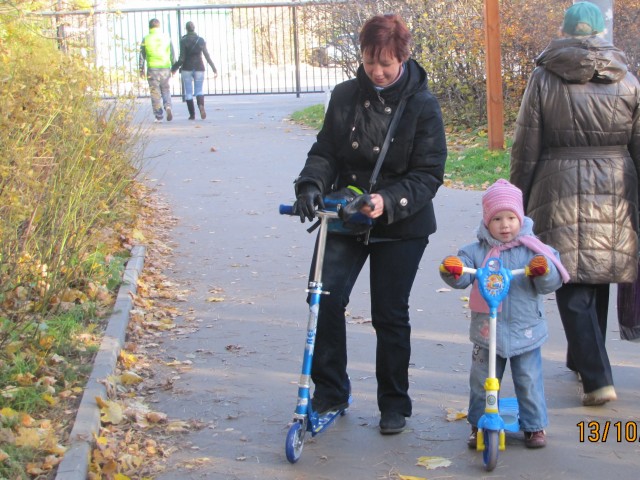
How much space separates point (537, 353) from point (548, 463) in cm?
51

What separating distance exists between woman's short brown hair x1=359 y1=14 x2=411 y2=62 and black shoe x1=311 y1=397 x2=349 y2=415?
1.72m

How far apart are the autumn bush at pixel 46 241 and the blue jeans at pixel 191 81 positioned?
34.4 ft

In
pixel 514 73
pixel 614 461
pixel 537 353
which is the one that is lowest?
pixel 614 461

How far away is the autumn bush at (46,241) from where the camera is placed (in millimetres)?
5074

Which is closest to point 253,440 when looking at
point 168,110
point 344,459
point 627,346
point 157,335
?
point 344,459

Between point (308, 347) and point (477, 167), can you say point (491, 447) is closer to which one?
point (308, 347)

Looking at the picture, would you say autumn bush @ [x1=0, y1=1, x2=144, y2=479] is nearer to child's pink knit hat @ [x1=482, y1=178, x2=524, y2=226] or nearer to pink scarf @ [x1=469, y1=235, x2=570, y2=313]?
pink scarf @ [x1=469, y1=235, x2=570, y2=313]

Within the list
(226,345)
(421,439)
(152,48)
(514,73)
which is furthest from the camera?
(152,48)

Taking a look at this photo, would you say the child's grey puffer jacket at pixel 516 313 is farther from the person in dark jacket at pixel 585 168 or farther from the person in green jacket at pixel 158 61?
the person in green jacket at pixel 158 61

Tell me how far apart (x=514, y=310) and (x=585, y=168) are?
3.26 ft

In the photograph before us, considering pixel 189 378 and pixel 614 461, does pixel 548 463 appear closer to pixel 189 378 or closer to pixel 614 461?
pixel 614 461

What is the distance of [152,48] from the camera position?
19516mm

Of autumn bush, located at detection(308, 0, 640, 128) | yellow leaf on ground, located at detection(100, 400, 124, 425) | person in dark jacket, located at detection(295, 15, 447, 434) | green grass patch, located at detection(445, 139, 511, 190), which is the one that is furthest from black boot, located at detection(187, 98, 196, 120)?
person in dark jacket, located at detection(295, 15, 447, 434)

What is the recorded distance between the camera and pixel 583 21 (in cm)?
513
